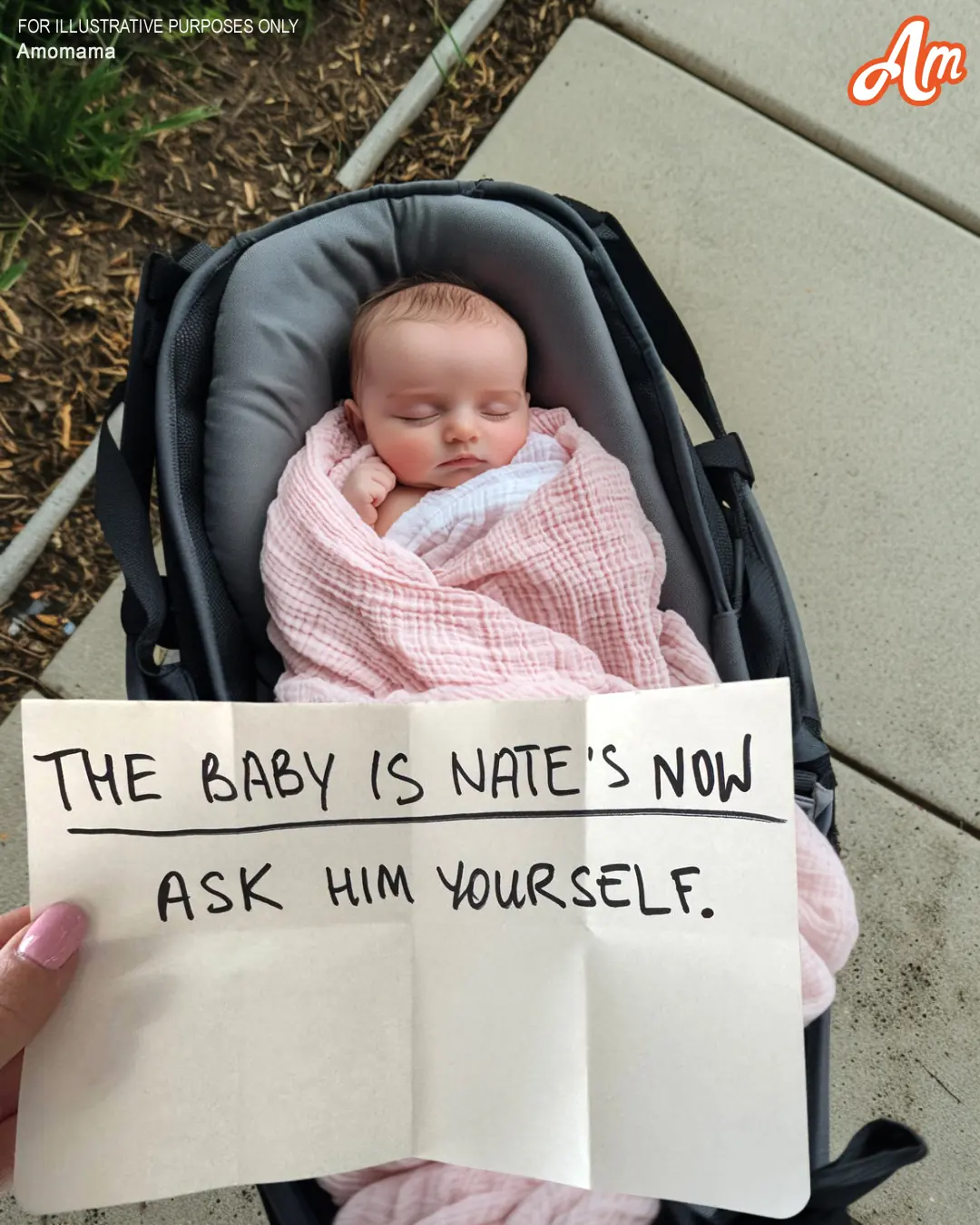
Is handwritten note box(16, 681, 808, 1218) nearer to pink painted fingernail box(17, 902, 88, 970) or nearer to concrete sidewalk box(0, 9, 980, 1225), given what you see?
pink painted fingernail box(17, 902, 88, 970)

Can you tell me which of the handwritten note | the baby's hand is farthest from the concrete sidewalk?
the handwritten note

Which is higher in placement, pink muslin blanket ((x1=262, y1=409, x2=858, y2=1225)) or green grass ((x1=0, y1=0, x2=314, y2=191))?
green grass ((x1=0, y1=0, x2=314, y2=191))

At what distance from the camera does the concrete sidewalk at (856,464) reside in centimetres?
102

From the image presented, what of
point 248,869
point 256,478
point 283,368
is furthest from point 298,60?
point 248,869

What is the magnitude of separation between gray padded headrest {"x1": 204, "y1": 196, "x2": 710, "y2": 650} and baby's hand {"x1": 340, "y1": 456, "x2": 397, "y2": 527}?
75mm

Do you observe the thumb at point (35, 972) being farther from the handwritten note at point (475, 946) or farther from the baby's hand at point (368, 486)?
the baby's hand at point (368, 486)

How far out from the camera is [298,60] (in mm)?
1219

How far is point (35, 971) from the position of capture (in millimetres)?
519

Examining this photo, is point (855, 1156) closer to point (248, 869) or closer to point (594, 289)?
point (248, 869)

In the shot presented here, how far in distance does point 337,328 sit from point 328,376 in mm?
52

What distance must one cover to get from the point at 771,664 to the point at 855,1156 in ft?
1.30

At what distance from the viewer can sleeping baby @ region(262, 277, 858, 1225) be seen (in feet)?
2.69

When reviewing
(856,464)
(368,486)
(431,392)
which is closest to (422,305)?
(431,392)

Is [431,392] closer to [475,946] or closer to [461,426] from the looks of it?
[461,426]
